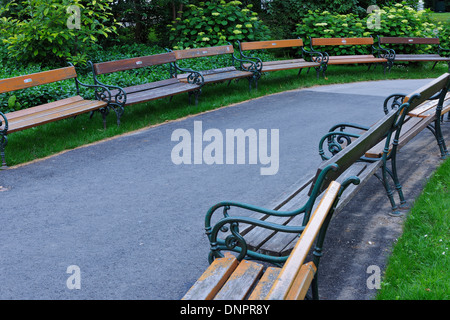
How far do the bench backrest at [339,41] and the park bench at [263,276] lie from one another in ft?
32.8

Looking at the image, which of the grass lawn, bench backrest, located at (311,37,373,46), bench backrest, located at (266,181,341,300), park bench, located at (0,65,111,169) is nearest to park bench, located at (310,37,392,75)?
bench backrest, located at (311,37,373,46)

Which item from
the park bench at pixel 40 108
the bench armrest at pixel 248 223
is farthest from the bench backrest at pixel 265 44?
the bench armrest at pixel 248 223

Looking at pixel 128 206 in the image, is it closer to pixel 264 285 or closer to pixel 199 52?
pixel 264 285

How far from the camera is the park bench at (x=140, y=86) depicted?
7.75 m

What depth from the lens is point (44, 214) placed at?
492 cm

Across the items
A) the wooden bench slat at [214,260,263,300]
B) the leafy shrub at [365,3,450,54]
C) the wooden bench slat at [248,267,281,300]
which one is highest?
the leafy shrub at [365,3,450,54]

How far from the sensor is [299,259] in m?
2.25

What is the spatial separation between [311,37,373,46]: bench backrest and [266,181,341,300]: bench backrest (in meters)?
10.2

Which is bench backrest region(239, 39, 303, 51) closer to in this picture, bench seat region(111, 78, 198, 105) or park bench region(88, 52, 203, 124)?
park bench region(88, 52, 203, 124)

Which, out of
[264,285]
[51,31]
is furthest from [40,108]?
[264,285]

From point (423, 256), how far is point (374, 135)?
0.98m

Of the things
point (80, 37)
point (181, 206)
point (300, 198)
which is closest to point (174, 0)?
point (80, 37)

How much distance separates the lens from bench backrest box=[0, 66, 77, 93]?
6.84 metres
